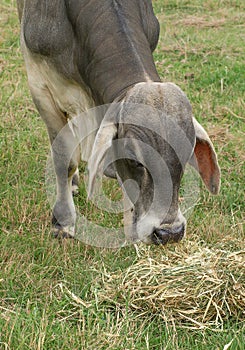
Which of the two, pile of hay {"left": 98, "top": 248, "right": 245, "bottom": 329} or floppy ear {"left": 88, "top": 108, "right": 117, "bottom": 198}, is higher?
floppy ear {"left": 88, "top": 108, "right": 117, "bottom": 198}

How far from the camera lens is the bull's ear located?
333 centimetres

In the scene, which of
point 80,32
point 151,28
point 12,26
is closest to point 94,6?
point 80,32

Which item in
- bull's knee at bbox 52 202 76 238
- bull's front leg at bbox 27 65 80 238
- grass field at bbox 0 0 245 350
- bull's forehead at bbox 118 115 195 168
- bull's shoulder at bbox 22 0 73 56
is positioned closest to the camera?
bull's forehead at bbox 118 115 195 168

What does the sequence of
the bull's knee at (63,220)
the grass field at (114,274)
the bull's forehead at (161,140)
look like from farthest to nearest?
1. the bull's knee at (63,220)
2. the grass field at (114,274)
3. the bull's forehead at (161,140)

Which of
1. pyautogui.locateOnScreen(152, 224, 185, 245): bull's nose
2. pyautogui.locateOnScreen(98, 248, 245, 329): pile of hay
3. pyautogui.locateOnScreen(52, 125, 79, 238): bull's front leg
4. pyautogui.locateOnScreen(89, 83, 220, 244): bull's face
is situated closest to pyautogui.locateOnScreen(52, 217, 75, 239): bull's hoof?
pyautogui.locateOnScreen(52, 125, 79, 238): bull's front leg

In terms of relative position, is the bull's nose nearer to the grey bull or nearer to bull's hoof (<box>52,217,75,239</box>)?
the grey bull

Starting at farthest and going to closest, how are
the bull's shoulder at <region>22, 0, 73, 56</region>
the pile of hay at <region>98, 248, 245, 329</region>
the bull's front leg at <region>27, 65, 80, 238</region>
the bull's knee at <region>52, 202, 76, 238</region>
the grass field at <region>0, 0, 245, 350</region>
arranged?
1. the bull's knee at <region>52, 202, 76, 238</region>
2. the bull's front leg at <region>27, 65, 80, 238</region>
3. the bull's shoulder at <region>22, 0, 73, 56</region>
4. the pile of hay at <region>98, 248, 245, 329</region>
5. the grass field at <region>0, 0, 245, 350</region>

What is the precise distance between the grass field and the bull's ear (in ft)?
1.31

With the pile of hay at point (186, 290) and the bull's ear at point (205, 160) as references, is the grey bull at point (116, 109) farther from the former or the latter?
the pile of hay at point (186, 290)

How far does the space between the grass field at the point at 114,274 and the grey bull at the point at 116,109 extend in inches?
10.0

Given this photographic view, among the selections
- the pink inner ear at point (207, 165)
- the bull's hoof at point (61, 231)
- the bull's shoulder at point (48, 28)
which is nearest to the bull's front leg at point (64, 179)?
the bull's hoof at point (61, 231)

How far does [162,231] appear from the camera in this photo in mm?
3154

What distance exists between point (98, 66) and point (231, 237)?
3.90ft

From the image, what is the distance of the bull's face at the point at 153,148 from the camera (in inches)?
122
